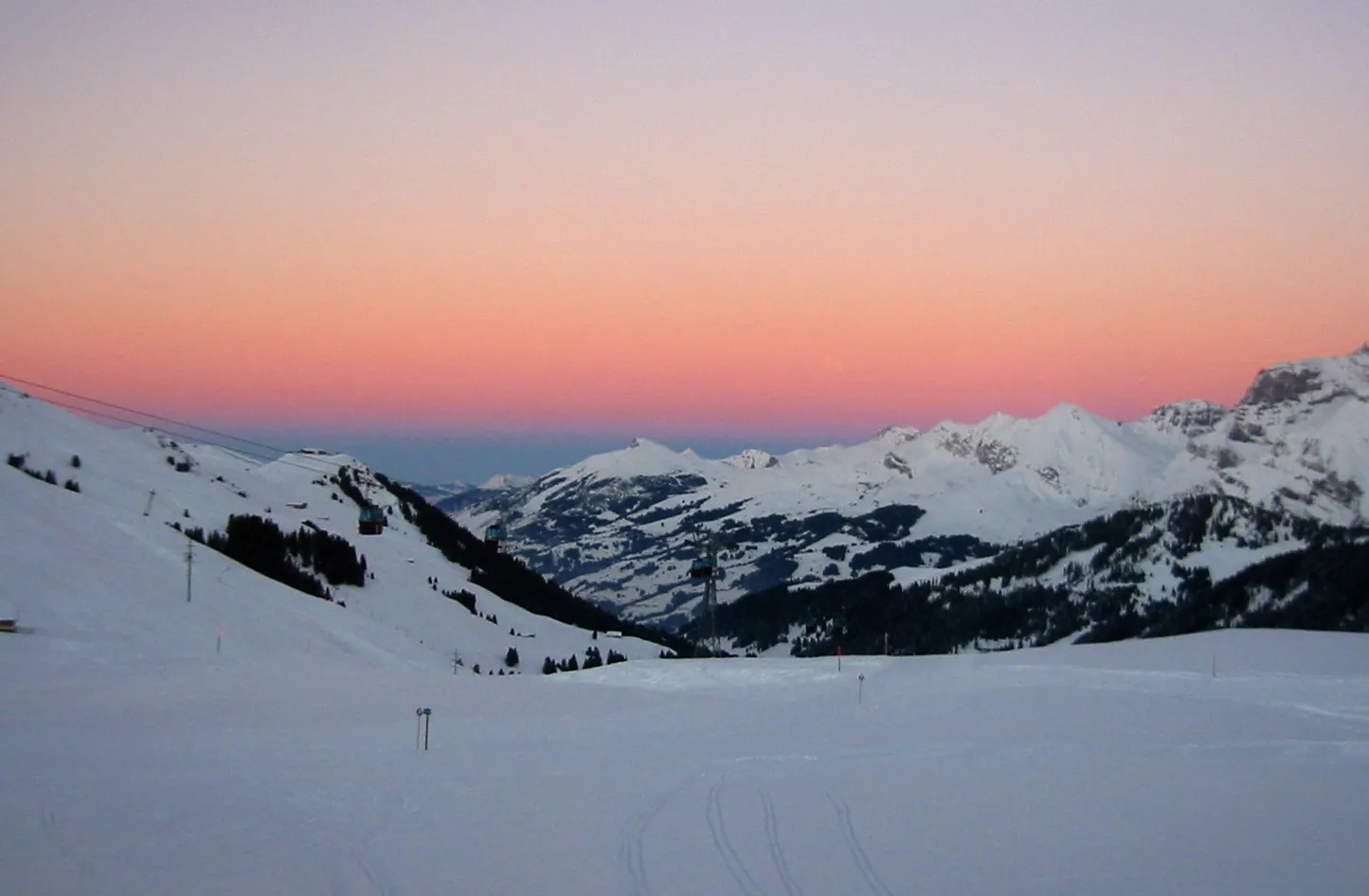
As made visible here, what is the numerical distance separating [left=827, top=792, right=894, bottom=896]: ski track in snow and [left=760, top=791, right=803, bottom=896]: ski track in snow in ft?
2.54

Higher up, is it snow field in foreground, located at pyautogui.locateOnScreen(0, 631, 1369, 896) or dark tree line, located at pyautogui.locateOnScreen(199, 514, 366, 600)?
dark tree line, located at pyautogui.locateOnScreen(199, 514, 366, 600)

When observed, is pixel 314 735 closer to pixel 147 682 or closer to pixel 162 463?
pixel 147 682

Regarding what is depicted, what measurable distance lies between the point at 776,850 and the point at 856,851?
36.6 inches

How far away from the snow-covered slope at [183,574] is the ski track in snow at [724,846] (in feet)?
57.4

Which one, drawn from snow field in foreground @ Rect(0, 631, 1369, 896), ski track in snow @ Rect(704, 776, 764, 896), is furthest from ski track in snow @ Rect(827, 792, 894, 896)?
ski track in snow @ Rect(704, 776, 764, 896)

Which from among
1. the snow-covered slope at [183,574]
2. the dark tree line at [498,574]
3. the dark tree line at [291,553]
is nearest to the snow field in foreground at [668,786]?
the snow-covered slope at [183,574]

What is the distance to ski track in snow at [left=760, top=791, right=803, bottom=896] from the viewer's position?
10640mm

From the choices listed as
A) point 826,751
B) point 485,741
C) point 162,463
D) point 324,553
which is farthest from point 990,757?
point 162,463

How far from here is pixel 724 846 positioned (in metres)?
12.2

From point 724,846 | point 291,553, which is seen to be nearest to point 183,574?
point 291,553

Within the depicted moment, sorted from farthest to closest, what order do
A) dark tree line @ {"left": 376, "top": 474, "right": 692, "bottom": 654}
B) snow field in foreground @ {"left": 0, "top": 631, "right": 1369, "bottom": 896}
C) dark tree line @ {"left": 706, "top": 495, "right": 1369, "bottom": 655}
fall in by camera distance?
1. dark tree line @ {"left": 706, "top": 495, "right": 1369, "bottom": 655}
2. dark tree line @ {"left": 376, "top": 474, "right": 692, "bottom": 654}
3. snow field in foreground @ {"left": 0, "top": 631, "right": 1369, "bottom": 896}

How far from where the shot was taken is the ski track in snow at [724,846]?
1068 cm

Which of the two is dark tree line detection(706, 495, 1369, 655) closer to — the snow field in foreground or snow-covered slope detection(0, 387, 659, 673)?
snow-covered slope detection(0, 387, 659, 673)

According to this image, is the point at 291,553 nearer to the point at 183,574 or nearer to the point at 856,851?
the point at 183,574
